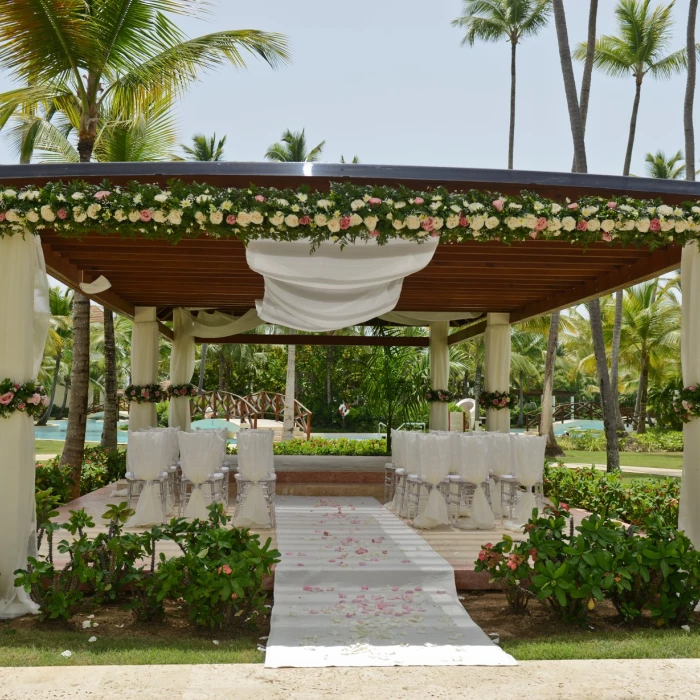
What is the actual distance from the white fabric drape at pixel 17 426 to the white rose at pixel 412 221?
8.33 feet

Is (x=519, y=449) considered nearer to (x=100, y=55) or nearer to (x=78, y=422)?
(x=78, y=422)

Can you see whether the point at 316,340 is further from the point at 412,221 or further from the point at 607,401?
the point at 412,221

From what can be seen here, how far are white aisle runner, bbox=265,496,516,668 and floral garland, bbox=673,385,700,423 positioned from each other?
1994 mm

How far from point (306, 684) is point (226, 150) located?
23458mm

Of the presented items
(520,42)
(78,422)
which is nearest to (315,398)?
(520,42)

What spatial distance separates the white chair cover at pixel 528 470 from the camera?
7.15 metres

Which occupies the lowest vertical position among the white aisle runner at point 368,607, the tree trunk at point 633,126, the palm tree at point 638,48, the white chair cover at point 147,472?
the white aisle runner at point 368,607

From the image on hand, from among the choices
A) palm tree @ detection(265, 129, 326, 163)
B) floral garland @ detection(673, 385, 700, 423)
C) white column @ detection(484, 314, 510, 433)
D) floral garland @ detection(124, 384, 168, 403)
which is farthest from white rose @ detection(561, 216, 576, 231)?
palm tree @ detection(265, 129, 326, 163)

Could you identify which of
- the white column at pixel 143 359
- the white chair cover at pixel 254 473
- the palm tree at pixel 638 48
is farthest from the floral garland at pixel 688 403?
the palm tree at pixel 638 48

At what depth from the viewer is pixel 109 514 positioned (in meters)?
4.90

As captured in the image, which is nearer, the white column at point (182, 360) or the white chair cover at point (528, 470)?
the white chair cover at point (528, 470)

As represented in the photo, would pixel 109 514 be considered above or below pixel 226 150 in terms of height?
below

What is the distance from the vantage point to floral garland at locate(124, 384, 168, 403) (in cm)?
1010

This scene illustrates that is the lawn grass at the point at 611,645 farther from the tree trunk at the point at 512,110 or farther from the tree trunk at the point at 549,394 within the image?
the tree trunk at the point at 512,110
